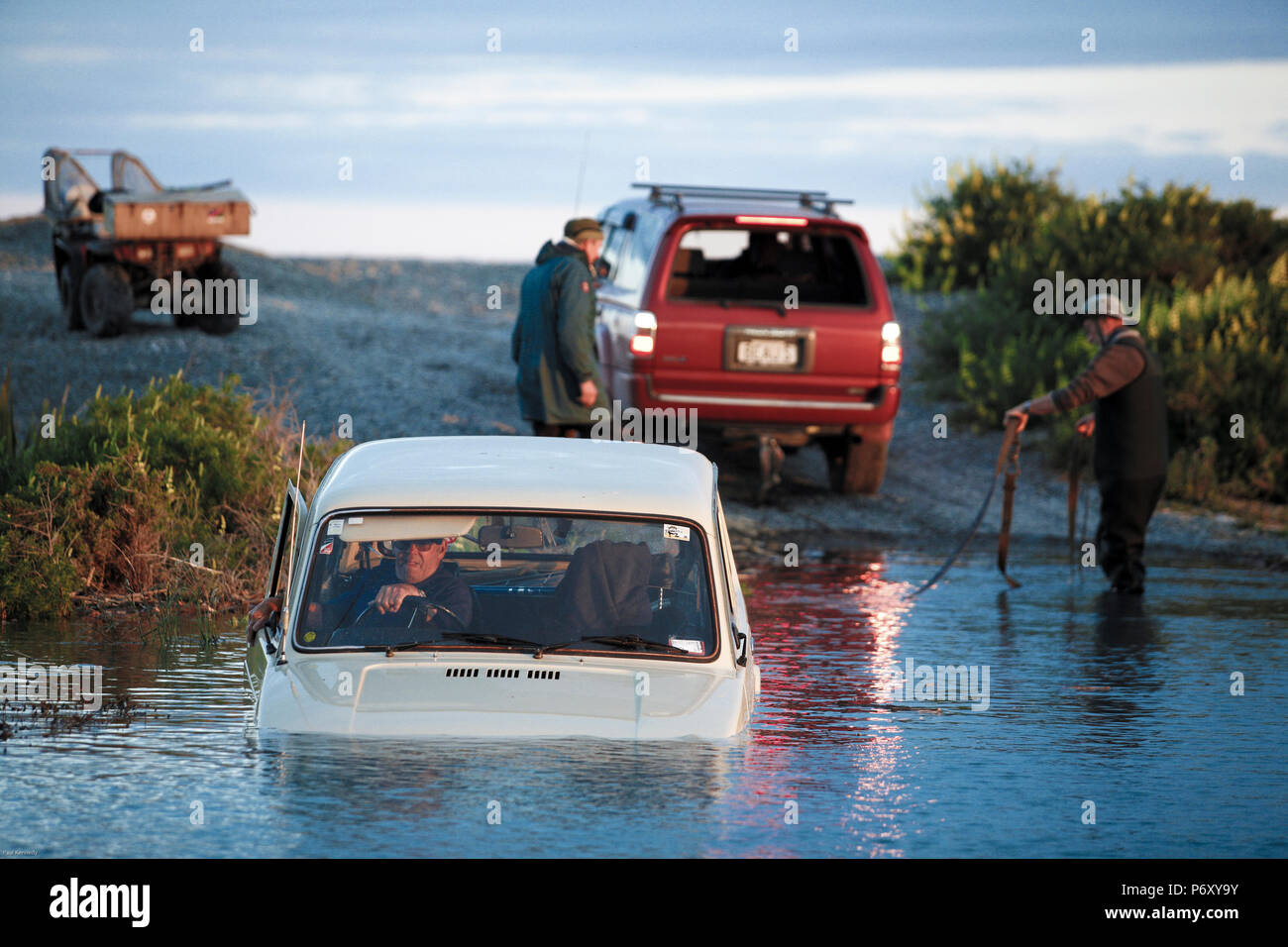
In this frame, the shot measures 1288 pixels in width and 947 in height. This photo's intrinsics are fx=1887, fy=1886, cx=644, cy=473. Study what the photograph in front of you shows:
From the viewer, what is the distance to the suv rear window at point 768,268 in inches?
623

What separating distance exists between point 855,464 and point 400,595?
10.2m

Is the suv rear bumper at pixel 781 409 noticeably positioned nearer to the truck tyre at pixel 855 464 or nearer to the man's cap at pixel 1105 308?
the truck tyre at pixel 855 464

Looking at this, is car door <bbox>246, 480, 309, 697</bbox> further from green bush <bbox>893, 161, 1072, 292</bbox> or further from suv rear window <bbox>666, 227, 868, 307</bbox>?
green bush <bbox>893, 161, 1072, 292</bbox>

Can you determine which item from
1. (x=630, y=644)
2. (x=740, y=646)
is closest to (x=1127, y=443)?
(x=740, y=646)

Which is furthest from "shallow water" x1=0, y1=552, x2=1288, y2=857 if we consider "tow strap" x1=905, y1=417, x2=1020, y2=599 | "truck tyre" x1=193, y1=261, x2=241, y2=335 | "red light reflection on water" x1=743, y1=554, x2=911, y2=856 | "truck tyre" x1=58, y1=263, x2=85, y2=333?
"truck tyre" x1=58, y1=263, x2=85, y2=333

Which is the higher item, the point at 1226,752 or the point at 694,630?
the point at 694,630

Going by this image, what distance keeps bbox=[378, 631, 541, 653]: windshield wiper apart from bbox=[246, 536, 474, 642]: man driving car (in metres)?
0.12

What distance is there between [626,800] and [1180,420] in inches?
536

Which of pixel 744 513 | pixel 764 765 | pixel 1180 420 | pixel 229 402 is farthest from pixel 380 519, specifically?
pixel 1180 420

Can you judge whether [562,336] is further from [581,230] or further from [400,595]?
[400,595]

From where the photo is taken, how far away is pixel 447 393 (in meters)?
20.8

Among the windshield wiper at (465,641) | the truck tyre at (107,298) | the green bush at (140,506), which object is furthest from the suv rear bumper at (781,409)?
the truck tyre at (107,298)
